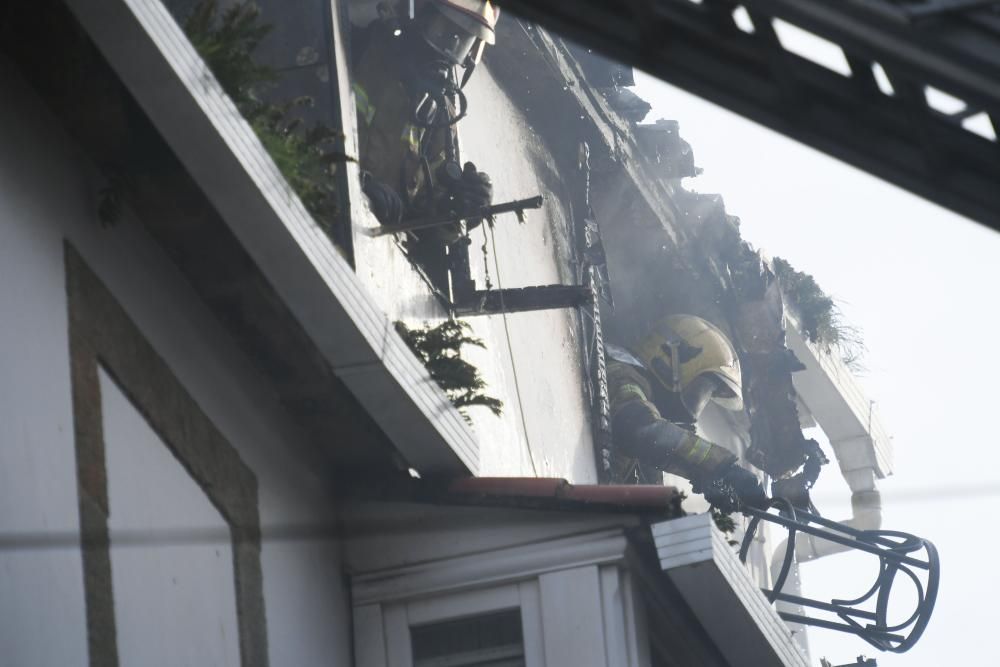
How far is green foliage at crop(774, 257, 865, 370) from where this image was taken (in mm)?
24531

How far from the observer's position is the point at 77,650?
738cm

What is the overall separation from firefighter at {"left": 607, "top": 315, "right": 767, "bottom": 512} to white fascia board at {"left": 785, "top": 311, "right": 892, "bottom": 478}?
3769 millimetres

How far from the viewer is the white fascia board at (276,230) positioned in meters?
8.12

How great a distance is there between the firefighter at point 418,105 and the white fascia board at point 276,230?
114 inches

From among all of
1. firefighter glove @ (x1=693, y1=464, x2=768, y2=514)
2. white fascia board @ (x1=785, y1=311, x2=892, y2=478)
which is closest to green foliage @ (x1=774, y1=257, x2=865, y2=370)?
white fascia board @ (x1=785, y1=311, x2=892, y2=478)

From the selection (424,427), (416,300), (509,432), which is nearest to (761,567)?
(509,432)

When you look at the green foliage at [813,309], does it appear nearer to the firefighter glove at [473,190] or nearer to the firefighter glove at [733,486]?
the firefighter glove at [733,486]

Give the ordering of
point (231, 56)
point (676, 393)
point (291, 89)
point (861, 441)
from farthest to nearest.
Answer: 1. point (861, 441)
2. point (676, 393)
3. point (291, 89)
4. point (231, 56)

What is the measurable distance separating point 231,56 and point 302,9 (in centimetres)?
311

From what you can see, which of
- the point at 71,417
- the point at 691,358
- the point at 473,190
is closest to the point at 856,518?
the point at 691,358

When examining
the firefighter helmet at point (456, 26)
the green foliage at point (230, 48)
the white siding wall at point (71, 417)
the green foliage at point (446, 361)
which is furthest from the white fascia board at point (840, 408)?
the green foliage at point (230, 48)

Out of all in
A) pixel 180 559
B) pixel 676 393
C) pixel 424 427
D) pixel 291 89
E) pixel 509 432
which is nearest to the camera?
pixel 180 559

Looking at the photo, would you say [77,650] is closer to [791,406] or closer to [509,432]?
[509,432]

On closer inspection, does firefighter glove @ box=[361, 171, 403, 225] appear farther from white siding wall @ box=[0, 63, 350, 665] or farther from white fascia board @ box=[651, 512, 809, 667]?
white fascia board @ box=[651, 512, 809, 667]
